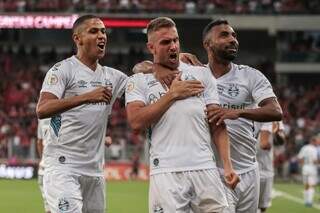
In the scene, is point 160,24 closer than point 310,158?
Yes

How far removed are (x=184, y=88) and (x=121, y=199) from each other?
15.1 m

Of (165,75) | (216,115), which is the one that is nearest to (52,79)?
(165,75)

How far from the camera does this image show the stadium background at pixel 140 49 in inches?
1353

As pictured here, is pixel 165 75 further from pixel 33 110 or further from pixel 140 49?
pixel 140 49

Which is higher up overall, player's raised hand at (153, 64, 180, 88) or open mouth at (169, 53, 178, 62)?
open mouth at (169, 53, 178, 62)

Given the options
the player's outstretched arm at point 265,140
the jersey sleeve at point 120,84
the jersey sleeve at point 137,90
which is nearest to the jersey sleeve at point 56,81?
the jersey sleeve at point 120,84

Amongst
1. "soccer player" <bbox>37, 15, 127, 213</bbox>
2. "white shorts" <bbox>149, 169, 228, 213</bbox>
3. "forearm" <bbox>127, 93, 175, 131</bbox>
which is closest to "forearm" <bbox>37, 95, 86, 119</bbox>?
"soccer player" <bbox>37, 15, 127, 213</bbox>

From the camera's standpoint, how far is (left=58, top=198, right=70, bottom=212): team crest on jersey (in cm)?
790

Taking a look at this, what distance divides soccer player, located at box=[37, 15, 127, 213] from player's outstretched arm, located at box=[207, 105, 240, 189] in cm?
136

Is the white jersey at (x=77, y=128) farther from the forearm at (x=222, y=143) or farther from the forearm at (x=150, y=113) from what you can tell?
the forearm at (x=222, y=143)

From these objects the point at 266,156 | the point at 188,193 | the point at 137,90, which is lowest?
the point at 266,156

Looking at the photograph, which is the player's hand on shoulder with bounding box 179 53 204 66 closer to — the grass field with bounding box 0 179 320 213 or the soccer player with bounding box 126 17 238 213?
the soccer player with bounding box 126 17 238 213

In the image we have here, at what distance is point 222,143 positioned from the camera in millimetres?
7012

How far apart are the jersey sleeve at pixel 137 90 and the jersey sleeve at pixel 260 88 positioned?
1.40m
